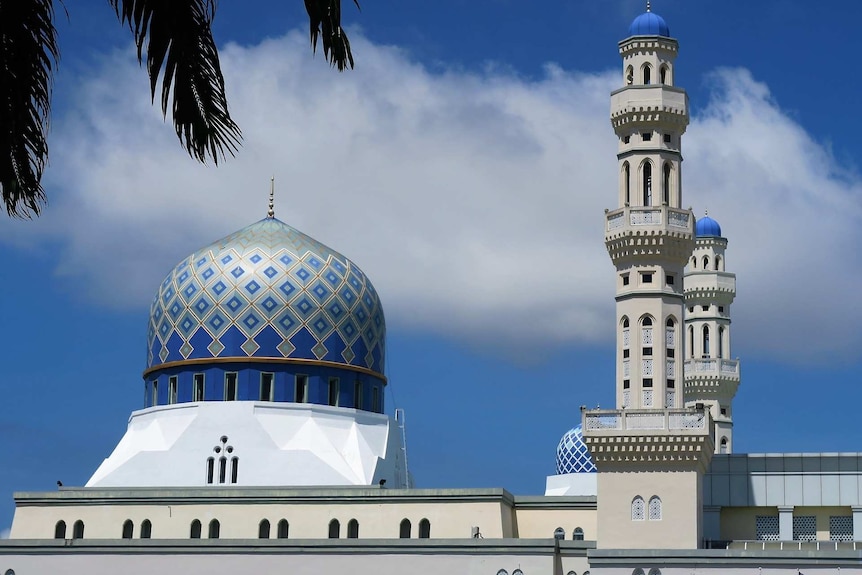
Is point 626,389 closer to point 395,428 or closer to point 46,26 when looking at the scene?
point 395,428

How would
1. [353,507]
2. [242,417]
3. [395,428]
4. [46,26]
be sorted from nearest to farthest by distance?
[46,26] → [353,507] → [242,417] → [395,428]

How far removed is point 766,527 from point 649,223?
267 inches

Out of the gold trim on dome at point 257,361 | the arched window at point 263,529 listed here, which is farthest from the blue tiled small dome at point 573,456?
the arched window at point 263,529

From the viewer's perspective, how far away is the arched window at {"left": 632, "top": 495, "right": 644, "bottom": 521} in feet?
98.7

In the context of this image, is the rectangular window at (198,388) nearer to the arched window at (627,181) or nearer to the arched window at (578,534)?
the arched window at (578,534)

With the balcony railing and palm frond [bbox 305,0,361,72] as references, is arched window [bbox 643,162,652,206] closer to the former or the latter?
the balcony railing

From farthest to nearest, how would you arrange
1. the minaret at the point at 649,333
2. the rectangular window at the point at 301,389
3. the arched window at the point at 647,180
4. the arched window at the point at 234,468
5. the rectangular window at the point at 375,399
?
the rectangular window at the point at 375,399, the rectangular window at the point at 301,389, the arched window at the point at 234,468, the arched window at the point at 647,180, the minaret at the point at 649,333

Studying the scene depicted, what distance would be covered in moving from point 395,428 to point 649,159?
11.8 m

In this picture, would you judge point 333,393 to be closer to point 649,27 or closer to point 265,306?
point 265,306

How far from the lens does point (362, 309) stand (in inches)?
1586

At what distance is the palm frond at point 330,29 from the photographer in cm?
979

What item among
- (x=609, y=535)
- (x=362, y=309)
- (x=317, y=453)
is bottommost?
(x=609, y=535)

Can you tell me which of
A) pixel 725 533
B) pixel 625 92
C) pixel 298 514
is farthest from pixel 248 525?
pixel 625 92

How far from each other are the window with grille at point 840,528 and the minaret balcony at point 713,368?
38.9 ft
